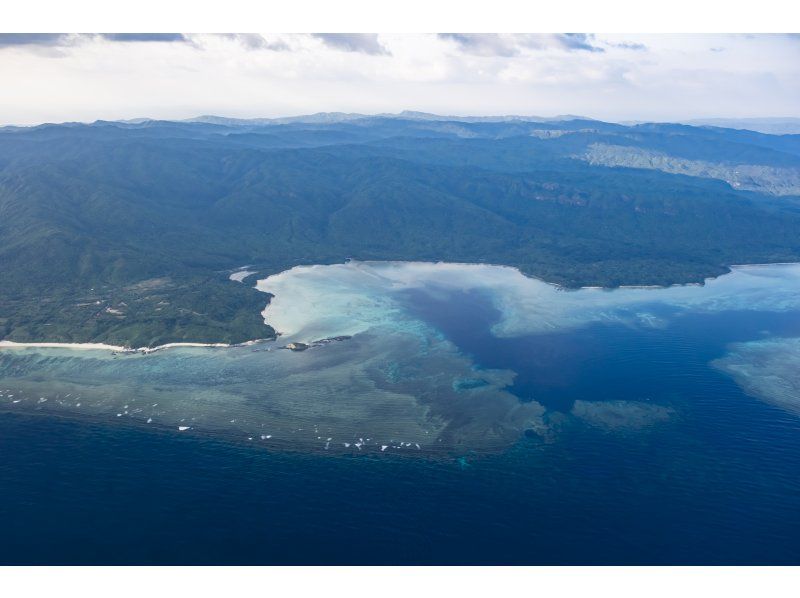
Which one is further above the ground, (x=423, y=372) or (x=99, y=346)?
(x=423, y=372)

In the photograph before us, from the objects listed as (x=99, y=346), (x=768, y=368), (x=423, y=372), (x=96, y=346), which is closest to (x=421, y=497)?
(x=423, y=372)

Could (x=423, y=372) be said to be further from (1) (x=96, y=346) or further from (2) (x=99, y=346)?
(1) (x=96, y=346)

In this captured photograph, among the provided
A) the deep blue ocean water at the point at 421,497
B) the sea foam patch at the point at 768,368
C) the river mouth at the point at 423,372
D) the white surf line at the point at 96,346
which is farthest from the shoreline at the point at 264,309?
the sea foam patch at the point at 768,368

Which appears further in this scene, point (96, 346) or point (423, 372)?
point (96, 346)

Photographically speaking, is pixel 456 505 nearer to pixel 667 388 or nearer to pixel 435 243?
pixel 667 388

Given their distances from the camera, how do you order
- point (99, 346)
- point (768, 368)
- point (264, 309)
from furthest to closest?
point (264, 309) → point (99, 346) → point (768, 368)

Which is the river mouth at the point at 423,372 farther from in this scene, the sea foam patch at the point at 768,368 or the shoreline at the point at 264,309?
the shoreline at the point at 264,309

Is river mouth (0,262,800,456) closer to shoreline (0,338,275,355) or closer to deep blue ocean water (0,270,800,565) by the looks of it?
shoreline (0,338,275,355)
